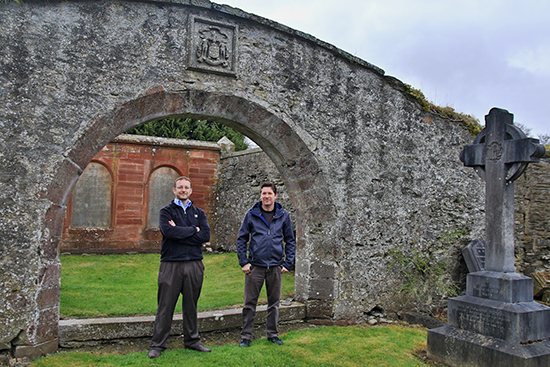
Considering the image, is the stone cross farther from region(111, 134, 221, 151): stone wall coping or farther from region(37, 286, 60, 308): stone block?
region(111, 134, 221, 151): stone wall coping

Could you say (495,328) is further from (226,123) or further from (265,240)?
(226,123)

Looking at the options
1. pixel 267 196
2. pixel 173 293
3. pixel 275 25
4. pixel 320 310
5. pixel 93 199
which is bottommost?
pixel 320 310

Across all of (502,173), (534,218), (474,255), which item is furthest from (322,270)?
(534,218)

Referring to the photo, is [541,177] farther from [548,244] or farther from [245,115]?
[245,115]

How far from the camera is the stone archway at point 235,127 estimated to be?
3916mm

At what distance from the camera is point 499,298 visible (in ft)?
13.0

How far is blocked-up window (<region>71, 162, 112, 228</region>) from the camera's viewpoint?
1109cm

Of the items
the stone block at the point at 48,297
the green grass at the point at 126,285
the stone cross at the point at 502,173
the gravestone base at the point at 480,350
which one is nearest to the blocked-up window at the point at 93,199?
the green grass at the point at 126,285

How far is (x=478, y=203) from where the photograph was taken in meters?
6.65

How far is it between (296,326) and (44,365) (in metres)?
2.82

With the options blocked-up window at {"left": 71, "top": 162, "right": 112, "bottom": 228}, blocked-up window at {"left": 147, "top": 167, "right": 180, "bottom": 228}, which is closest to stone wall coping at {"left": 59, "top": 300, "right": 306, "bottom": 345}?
blocked-up window at {"left": 147, "top": 167, "right": 180, "bottom": 228}

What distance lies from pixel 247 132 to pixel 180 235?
1.94 meters

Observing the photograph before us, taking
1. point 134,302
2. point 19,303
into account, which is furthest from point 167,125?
point 19,303

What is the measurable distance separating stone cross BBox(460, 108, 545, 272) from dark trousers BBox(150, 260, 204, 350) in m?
3.04
